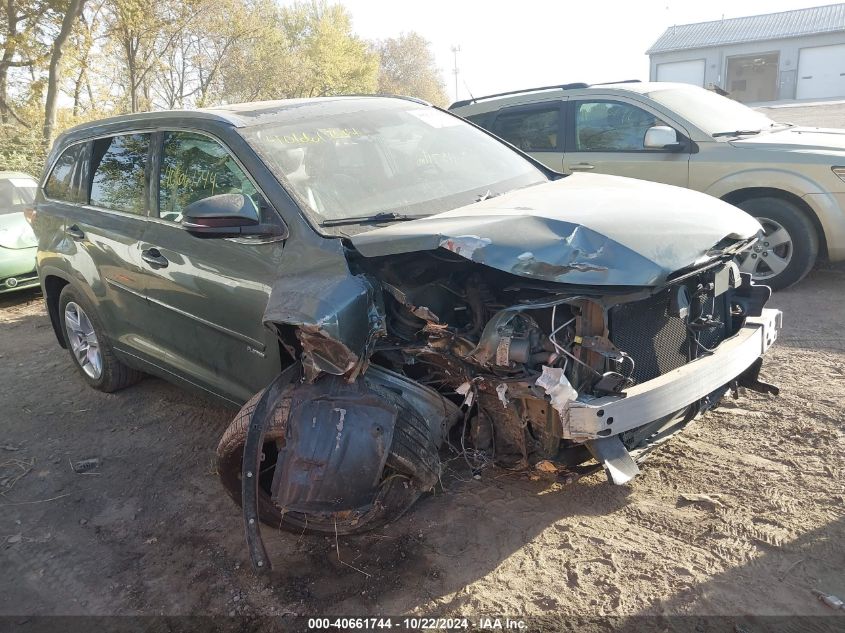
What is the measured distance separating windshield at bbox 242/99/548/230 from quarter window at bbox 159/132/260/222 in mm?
185

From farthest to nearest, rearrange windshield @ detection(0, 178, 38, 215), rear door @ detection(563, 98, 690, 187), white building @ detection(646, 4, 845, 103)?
white building @ detection(646, 4, 845, 103) → windshield @ detection(0, 178, 38, 215) → rear door @ detection(563, 98, 690, 187)

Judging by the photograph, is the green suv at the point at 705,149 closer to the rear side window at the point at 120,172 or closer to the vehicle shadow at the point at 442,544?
the vehicle shadow at the point at 442,544

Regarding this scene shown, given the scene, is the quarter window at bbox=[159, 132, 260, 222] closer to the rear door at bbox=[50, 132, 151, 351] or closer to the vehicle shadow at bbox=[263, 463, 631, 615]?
the rear door at bbox=[50, 132, 151, 351]

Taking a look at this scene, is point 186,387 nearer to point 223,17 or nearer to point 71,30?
point 71,30

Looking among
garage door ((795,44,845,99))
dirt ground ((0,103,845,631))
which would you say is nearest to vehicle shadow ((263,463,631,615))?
dirt ground ((0,103,845,631))

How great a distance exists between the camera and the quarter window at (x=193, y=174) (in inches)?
130

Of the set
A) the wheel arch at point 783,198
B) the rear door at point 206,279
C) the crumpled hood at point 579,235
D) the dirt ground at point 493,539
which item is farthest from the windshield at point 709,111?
the rear door at point 206,279

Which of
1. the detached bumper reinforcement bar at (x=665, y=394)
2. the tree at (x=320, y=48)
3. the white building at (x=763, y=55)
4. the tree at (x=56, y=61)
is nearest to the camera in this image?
the detached bumper reinforcement bar at (x=665, y=394)

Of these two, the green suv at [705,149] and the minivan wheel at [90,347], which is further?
the green suv at [705,149]

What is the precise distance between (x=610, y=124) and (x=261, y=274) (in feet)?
15.2

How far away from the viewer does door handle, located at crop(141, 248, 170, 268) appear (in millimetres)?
3564

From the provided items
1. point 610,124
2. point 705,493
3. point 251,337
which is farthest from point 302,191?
point 610,124

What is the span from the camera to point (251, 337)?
10.3ft

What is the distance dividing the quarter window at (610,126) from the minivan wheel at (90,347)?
470 centimetres
